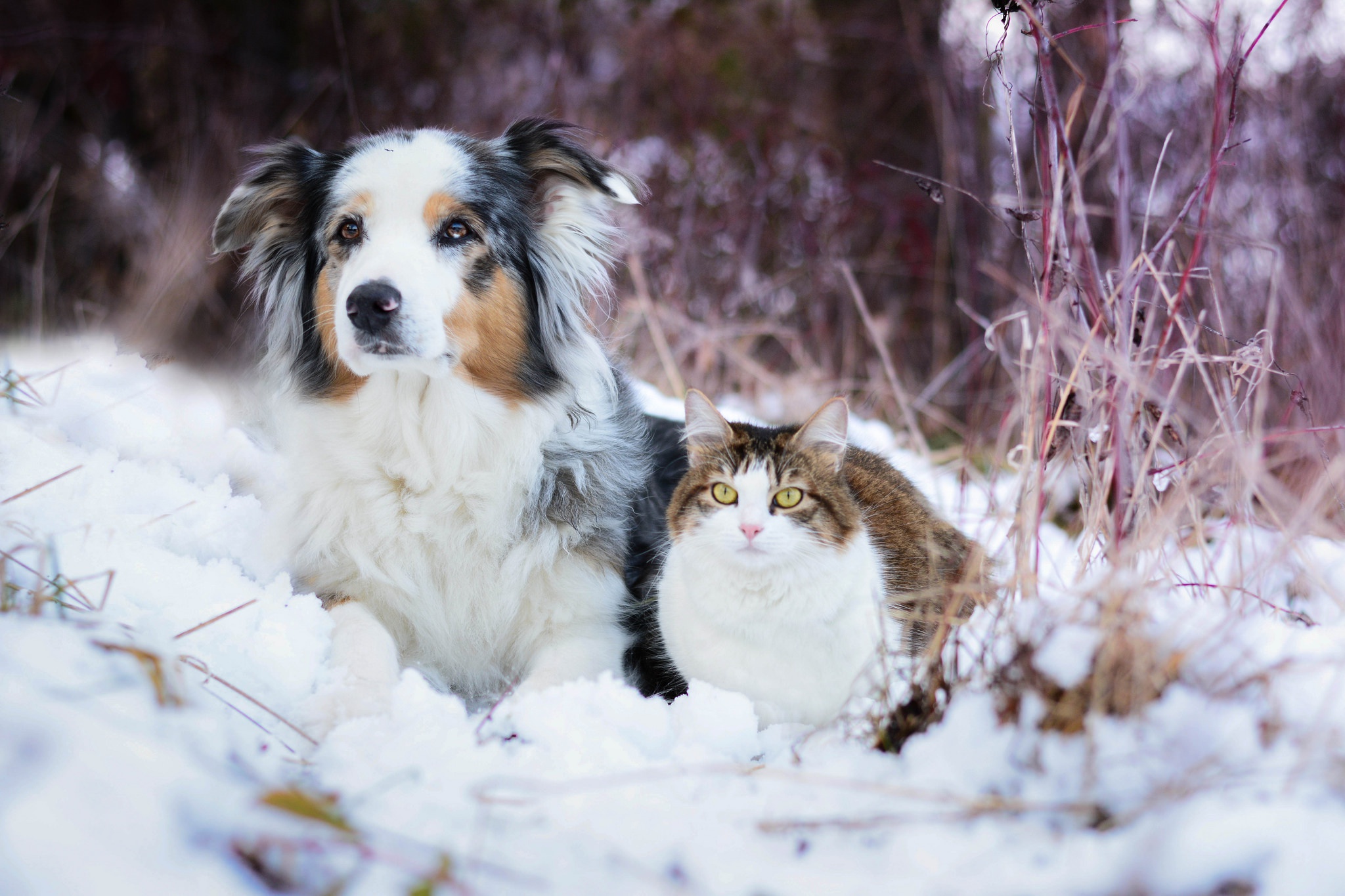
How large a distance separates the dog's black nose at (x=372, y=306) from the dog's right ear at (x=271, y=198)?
810 millimetres

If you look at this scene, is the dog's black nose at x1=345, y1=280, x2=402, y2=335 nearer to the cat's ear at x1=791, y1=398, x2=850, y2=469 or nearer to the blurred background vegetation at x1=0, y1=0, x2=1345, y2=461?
the cat's ear at x1=791, y1=398, x2=850, y2=469

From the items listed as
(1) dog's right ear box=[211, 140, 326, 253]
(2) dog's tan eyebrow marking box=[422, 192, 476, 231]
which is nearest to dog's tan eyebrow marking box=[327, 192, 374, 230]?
(2) dog's tan eyebrow marking box=[422, 192, 476, 231]

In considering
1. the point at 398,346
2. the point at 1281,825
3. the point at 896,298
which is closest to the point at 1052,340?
the point at 1281,825

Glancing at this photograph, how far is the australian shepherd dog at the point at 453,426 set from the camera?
2676 millimetres

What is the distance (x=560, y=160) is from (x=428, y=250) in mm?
609

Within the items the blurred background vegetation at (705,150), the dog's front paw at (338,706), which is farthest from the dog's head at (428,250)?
the blurred background vegetation at (705,150)

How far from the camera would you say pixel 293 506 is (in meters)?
2.82

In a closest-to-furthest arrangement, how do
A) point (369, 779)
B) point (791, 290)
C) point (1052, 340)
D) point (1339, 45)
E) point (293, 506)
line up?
point (369, 779), point (1052, 340), point (293, 506), point (1339, 45), point (791, 290)

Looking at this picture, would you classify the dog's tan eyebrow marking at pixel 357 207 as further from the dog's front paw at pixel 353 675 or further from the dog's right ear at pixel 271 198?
the dog's front paw at pixel 353 675

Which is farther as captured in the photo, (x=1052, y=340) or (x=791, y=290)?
(x=791, y=290)

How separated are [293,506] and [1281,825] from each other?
2589mm

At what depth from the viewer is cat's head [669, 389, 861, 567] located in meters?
2.40

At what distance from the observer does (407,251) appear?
2549 millimetres

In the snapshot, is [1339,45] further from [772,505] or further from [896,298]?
[772,505]
